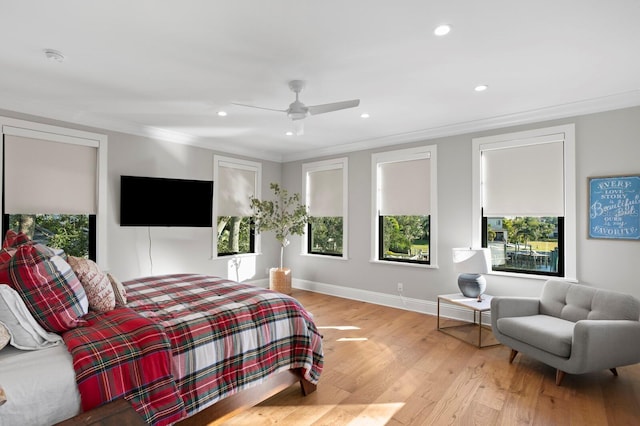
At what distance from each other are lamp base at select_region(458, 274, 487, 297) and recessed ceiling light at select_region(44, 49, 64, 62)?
14.4 ft

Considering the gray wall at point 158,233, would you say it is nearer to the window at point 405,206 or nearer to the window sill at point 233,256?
the window sill at point 233,256

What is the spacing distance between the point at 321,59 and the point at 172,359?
2308 millimetres

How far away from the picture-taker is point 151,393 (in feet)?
5.41

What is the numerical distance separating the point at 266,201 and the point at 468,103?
352cm

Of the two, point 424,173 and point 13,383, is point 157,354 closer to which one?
point 13,383

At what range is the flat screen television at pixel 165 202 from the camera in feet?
14.1

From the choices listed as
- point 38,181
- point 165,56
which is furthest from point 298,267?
point 165,56

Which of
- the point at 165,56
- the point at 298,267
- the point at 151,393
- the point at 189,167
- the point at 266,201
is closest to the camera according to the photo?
the point at 151,393

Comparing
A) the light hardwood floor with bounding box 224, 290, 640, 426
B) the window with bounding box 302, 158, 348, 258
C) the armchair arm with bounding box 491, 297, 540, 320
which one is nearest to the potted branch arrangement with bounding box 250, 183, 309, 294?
the window with bounding box 302, 158, 348, 258

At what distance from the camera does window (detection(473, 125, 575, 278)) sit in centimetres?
371

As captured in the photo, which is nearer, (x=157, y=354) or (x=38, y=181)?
(x=157, y=354)

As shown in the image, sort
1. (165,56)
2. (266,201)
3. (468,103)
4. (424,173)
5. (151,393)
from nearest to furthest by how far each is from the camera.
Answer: (151,393), (165,56), (468,103), (424,173), (266,201)

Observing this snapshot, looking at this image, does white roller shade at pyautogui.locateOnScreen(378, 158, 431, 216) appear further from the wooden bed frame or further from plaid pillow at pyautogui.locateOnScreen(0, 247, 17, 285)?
plaid pillow at pyautogui.locateOnScreen(0, 247, 17, 285)

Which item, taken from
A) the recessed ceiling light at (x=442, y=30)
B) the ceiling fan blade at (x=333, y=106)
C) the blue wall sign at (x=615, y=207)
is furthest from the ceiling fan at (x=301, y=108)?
the blue wall sign at (x=615, y=207)
